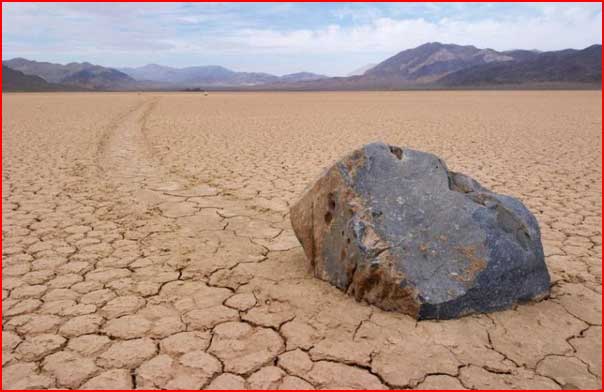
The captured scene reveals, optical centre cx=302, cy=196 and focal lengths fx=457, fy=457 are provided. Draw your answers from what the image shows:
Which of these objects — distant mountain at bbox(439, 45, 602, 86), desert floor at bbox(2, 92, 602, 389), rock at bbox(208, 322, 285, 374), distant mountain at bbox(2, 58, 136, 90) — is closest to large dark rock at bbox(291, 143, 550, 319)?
desert floor at bbox(2, 92, 602, 389)

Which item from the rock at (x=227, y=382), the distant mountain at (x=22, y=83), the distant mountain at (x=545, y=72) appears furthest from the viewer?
the distant mountain at (x=22, y=83)

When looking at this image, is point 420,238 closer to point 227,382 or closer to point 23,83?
point 227,382

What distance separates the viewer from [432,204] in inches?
92.8

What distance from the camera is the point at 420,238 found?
2.25m

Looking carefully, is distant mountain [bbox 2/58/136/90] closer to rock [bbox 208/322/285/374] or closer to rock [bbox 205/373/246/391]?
rock [bbox 208/322/285/374]

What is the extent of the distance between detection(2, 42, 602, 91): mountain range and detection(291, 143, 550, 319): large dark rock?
157 ft

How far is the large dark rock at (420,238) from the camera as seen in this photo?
2160 millimetres

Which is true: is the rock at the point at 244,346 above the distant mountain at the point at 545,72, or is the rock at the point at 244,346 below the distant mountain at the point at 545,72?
below

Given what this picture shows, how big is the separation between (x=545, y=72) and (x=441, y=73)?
1532 inches

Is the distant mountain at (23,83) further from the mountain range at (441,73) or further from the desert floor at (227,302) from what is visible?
the desert floor at (227,302)

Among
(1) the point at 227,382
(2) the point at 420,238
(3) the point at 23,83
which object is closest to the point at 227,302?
(1) the point at 227,382

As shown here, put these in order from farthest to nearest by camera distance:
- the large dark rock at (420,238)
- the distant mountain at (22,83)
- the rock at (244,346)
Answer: the distant mountain at (22,83) → the large dark rock at (420,238) → the rock at (244,346)

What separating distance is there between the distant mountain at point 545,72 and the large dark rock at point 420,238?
54.6 metres

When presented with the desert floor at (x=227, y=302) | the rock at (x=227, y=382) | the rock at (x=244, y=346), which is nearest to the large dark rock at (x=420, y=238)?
the desert floor at (x=227, y=302)
